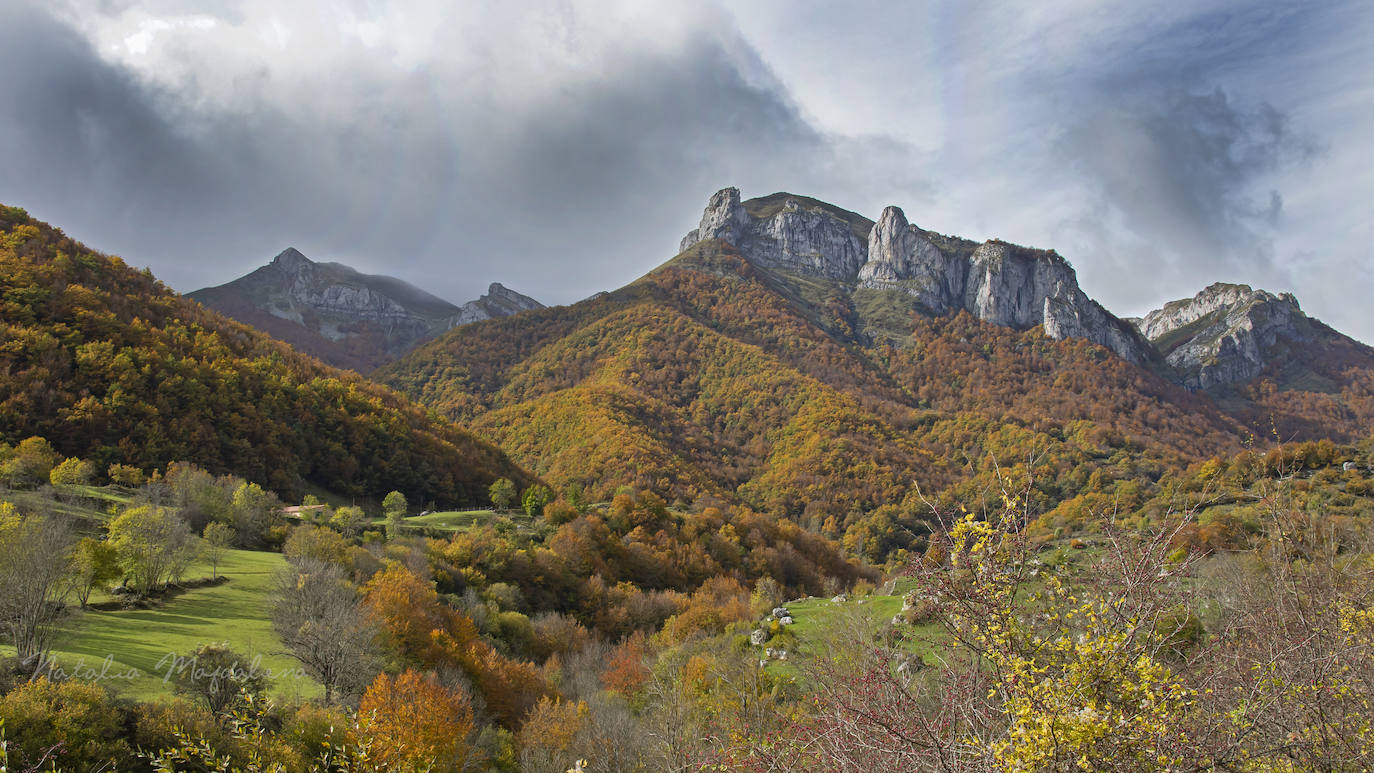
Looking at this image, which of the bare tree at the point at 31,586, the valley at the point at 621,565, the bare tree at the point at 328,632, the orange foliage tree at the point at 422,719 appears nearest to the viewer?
the valley at the point at 621,565

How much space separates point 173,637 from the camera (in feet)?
61.1

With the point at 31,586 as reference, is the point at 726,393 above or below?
above

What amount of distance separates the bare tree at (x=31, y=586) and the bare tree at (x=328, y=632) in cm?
580

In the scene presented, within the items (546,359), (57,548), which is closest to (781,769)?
(57,548)

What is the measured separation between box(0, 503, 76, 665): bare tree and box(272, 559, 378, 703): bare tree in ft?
19.0

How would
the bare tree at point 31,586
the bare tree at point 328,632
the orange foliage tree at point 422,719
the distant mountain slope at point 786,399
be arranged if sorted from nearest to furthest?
the orange foliage tree at point 422,719
the bare tree at point 31,586
the bare tree at point 328,632
the distant mountain slope at point 786,399

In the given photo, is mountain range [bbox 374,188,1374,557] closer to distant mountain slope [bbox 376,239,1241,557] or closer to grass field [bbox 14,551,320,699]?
distant mountain slope [bbox 376,239,1241,557]

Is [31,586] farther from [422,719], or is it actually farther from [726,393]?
[726,393]

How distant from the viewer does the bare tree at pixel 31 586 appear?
581 inches

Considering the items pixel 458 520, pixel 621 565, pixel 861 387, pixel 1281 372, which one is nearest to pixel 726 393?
pixel 861 387

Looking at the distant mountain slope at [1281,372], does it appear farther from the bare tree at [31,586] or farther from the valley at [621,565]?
the bare tree at [31,586]

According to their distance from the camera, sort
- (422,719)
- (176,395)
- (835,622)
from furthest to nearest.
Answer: (176,395) → (835,622) → (422,719)

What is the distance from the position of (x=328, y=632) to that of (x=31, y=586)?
693 cm

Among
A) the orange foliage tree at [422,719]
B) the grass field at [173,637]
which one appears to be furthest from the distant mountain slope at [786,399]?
the orange foliage tree at [422,719]
